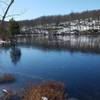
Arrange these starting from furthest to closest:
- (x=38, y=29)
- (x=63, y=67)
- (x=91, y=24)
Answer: (x=38, y=29), (x=91, y=24), (x=63, y=67)

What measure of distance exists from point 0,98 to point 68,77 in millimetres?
12620

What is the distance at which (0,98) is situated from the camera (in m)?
18.7

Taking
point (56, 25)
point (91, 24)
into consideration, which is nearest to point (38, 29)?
point (56, 25)

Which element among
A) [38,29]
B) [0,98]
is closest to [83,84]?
[0,98]

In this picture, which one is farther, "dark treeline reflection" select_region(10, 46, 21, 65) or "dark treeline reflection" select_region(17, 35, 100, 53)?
"dark treeline reflection" select_region(17, 35, 100, 53)

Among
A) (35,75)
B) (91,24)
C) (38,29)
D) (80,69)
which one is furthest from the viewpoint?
(38,29)

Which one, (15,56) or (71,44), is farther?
Answer: (71,44)

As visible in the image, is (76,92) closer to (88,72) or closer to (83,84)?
(83,84)

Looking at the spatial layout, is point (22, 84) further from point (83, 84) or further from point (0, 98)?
point (0, 98)

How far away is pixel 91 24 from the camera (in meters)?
176

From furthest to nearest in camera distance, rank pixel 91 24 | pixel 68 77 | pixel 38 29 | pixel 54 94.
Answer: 1. pixel 38 29
2. pixel 91 24
3. pixel 68 77
4. pixel 54 94

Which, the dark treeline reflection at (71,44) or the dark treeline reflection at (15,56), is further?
the dark treeline reflection at (71,44)

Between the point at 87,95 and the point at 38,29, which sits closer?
the point at 87,95

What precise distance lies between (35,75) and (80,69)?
6.23m
